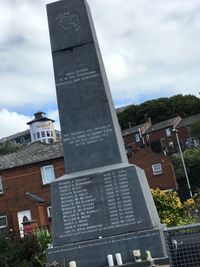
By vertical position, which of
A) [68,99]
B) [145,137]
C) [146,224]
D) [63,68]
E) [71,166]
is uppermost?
[145,137]

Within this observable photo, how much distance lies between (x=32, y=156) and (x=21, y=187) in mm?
2870

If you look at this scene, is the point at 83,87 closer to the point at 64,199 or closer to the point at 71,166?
the point at 71,166

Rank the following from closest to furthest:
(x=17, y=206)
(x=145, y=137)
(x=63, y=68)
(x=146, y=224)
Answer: (x=146, y=224)
(x=63, y=68)
(x=17, y=206)
(x=145, y=137)

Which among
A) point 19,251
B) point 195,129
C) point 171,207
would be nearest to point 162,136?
point 195,129

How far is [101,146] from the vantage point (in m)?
10.6

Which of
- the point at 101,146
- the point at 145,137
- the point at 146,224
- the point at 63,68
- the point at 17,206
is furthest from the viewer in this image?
the point at 145,137

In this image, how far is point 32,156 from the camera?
41562 mm

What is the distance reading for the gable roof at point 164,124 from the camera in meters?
87.7

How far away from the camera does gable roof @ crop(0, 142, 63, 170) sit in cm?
4047

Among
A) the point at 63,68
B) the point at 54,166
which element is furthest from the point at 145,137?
the point at 63,68

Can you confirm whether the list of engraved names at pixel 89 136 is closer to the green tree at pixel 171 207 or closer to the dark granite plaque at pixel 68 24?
the dark granite plaque at pixel 68 24

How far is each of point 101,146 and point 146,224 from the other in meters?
1.95

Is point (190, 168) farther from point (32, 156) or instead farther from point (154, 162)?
point (32, 156)

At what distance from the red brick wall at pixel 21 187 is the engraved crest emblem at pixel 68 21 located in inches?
1113
